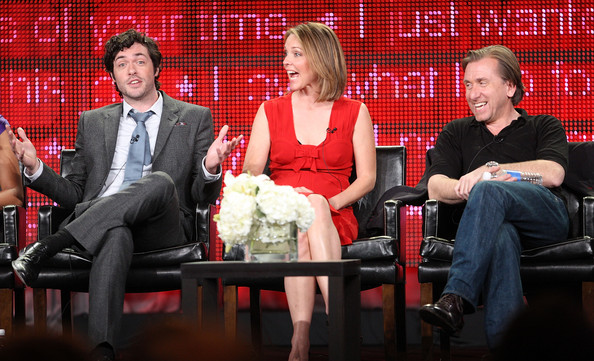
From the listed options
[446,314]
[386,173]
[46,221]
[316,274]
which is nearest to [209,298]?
[316,274]

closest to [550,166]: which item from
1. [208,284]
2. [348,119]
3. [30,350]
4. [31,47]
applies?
[348,119]

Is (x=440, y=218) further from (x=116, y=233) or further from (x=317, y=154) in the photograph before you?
(x=116, y=233)

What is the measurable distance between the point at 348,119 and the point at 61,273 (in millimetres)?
1404

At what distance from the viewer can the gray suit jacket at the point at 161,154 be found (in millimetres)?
3377

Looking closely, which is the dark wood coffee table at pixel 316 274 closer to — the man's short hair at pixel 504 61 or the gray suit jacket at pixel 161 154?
the gray suit jacket at pixel 161 154

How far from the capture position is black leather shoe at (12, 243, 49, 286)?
8.51 feet

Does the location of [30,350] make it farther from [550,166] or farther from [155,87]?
[155,87]

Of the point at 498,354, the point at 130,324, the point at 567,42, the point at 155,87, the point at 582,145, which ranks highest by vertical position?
the point at 567,42

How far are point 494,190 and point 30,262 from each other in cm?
165

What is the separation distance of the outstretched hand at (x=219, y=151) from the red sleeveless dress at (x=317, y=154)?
0.32 metres

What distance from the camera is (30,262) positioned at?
8.63ft

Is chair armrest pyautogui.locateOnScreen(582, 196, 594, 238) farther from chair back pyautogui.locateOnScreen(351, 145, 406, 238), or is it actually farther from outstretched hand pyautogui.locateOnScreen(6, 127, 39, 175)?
outstretched hand pyautogui.locateOnScreen(6, 127, 39, 175)

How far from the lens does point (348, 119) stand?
3436mm

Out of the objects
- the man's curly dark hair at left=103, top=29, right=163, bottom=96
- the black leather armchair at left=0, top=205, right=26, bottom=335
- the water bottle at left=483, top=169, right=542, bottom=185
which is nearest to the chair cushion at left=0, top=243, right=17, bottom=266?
the black leather armchair at left=0, top=205, right=26, bottom=335
